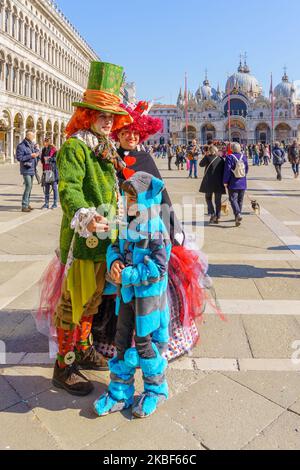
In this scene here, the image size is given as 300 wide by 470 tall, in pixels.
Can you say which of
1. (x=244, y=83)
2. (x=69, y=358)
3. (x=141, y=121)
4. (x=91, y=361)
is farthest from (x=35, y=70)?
(x=244, y=83)

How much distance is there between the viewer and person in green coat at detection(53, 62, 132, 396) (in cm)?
223

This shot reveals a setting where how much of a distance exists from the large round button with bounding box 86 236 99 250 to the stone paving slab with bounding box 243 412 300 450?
4.15 ft

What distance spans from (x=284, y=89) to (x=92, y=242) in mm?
102108

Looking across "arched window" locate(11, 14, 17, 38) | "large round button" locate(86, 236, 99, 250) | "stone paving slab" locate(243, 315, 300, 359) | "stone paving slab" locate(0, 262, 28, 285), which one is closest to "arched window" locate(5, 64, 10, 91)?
"arched window" locate(11, 14, 17, 38)

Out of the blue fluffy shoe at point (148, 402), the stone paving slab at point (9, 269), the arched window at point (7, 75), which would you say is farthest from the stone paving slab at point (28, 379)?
the arched window at point (7, 75)

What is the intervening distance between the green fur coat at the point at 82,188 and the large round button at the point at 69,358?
0.55 meters

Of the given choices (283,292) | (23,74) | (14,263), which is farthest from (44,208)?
(23,74)

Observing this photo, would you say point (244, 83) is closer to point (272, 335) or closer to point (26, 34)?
point (26, 34)

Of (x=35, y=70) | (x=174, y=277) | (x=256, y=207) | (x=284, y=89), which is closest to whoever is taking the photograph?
(x=174, y=277)

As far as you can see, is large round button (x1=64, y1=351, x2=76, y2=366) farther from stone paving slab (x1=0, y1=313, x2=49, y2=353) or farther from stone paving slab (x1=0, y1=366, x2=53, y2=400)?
stone paving slab (x1=0, y1=313, x2=49, y2=353)

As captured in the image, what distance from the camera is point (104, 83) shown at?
92.2 inches

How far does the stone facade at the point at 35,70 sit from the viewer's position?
30.3m

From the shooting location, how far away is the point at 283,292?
13.3 ft

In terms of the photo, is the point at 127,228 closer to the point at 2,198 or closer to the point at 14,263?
the point at 14,263
